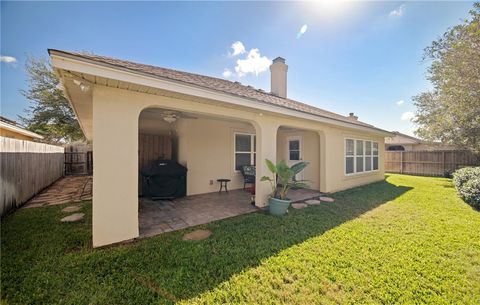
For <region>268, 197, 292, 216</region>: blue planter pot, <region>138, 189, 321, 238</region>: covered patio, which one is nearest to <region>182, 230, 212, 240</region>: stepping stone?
<region>138, 189, 321, 238</region>: covered patio

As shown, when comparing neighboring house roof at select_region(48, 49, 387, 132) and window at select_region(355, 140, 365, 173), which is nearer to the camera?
neighboring house roof at select_region(48, 49, 387, 132)

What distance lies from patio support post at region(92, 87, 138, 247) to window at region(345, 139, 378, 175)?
9.04 metres

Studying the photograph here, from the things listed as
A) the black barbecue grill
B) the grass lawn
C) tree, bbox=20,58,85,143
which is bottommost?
the grass lawn

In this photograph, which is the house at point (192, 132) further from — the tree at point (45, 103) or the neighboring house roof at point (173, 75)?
the tree at point (45, 103)

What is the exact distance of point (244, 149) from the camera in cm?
857

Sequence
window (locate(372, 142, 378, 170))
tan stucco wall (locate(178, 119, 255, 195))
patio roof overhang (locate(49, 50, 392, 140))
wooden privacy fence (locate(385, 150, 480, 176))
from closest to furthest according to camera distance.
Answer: patio roof overhang (locate(49, 50, 392, 140)) < tan stucco wall (locate(178, 119, 255, 195)) < window (locate(372, 142, 378, 170)) < wooden privacy fence (locate(385, 150, 480, 176))

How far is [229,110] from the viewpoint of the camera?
498cm

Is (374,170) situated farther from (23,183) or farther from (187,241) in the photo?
(23,183)

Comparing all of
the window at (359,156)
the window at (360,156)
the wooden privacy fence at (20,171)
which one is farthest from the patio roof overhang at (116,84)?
the window at (359,156)

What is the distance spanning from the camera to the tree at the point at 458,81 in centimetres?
747

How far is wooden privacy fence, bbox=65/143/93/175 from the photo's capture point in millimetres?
13891

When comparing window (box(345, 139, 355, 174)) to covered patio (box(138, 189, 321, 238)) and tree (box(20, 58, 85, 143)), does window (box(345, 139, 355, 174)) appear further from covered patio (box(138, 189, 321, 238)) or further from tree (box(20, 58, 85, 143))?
tree (box(20, 58, 85, 143))

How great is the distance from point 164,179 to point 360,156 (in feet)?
32.1

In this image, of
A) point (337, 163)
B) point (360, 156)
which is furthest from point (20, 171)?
point (360, 156)
